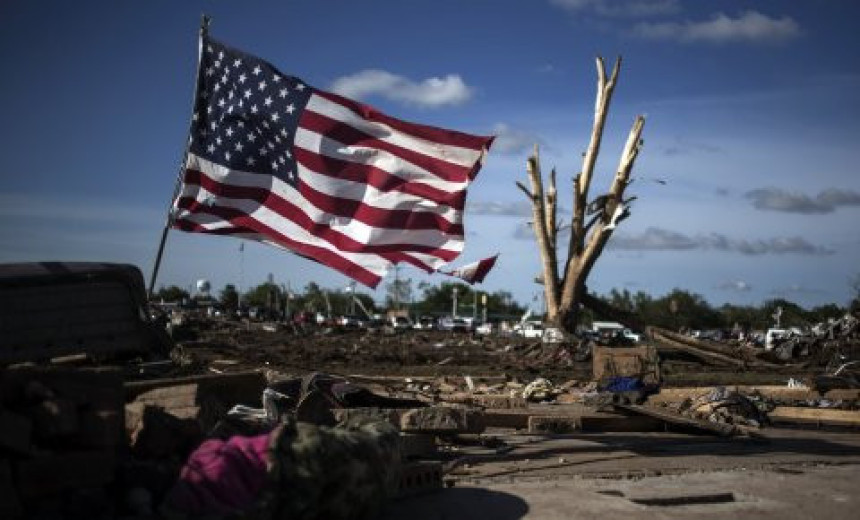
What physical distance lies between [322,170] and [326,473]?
631cm

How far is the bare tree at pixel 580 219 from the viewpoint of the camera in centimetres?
3400

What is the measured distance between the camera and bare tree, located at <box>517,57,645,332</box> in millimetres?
34000

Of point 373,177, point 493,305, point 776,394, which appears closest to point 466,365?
point 776,394

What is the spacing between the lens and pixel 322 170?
11062 mm

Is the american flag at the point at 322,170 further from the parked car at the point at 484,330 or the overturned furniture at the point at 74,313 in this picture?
the parked car at the point at 484,330

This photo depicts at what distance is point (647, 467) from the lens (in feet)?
29.0

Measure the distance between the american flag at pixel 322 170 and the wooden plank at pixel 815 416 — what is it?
6441 millimetres

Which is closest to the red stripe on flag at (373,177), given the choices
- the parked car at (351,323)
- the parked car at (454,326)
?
the parked car at (351,323)

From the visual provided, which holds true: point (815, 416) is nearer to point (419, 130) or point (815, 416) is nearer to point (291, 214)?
point (419, 130)

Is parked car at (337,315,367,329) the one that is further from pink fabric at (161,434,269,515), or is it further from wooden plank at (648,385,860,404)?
pink fabric at (161,434,269,515)

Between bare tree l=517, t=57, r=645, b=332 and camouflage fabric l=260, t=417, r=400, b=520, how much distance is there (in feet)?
93.9

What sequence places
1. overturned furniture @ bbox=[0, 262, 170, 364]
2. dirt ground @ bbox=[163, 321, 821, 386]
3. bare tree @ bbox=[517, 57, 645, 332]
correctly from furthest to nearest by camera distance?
1. bare tree @ bbox=[517, 57, 645, 332]
2. dirt ground @ bbox=[163, 321, 821, 386]
3. overturned furniture @ bbox=[0, 262, 170, 364]

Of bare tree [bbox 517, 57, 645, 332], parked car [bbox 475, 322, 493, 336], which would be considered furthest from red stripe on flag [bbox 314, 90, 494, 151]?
parked car [bbox 475, 322, 493, 336]

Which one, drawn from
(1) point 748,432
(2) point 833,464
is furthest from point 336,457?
(1) point 748,432
